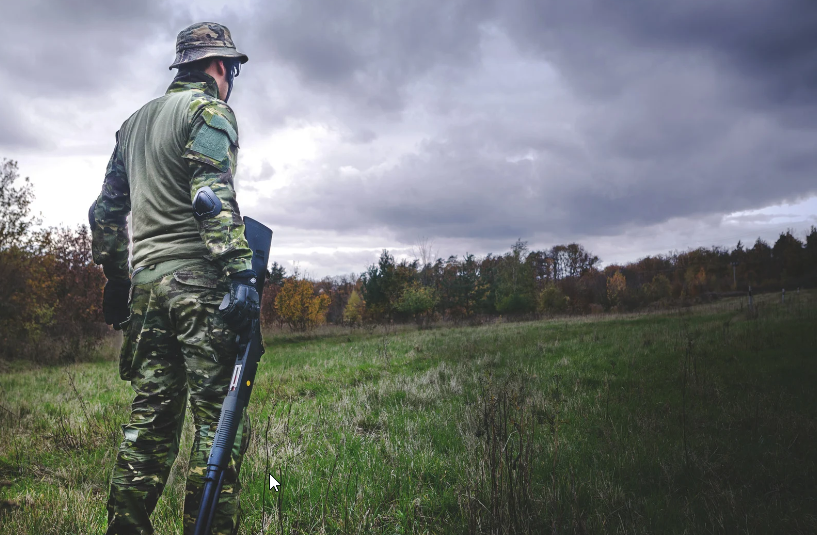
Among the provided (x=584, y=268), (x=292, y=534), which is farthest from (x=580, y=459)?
(x=584, y=268)

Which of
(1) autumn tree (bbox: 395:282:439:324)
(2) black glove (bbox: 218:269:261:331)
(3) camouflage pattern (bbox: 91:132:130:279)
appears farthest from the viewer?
(1) autumn tree (bbox: 395:282:439:324)

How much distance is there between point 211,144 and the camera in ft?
7.47

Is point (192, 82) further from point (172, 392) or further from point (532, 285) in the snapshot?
point (532, 285)

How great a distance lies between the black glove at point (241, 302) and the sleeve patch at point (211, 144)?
643 millimetres

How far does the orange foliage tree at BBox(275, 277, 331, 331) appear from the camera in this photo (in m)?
34.0

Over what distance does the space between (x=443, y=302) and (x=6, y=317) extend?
3127 cm

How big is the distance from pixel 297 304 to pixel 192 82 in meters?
32.7

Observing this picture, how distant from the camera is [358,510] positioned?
8.23 ft

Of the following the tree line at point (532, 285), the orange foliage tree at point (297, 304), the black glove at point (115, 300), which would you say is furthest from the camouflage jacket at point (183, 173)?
the orange foliage tree at point (297, 304)

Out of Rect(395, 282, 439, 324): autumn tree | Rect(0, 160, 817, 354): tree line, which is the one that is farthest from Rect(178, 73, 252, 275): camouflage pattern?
Rect(395, 282, 439, 324): autumn tree

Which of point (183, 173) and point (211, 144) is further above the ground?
point (211, 144)

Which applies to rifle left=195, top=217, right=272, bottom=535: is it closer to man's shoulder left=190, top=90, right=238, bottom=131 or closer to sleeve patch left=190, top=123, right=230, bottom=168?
sleeve patch left=190, top=123, right=230, bottom=168

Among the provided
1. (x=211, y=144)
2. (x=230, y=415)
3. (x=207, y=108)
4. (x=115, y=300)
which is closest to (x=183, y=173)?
(x=211, y=144)

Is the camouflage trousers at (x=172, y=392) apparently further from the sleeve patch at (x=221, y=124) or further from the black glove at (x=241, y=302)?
the sleeve patch at (x=221, y=124)
